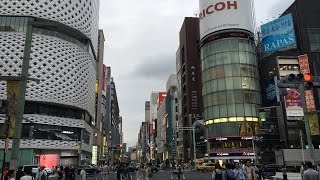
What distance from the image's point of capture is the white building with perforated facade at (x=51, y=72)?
8231 centimetres

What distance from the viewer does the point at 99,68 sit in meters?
138

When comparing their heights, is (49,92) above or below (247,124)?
above

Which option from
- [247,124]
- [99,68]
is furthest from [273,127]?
[99,68]

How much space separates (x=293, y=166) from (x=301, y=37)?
134 ft

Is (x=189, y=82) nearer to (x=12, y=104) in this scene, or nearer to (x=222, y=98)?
(x=222, y=98)

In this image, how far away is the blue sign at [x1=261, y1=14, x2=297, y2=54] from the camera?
8425cm

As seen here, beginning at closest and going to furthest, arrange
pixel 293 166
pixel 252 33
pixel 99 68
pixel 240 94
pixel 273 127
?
pixel 293 166 → pixel 273 127 → pixel 240 94 → pixel 252 33 → pixel 99 68

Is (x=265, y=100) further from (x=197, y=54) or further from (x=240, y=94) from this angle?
(x=197, y=54)

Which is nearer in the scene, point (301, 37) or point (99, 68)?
point (301, 37)

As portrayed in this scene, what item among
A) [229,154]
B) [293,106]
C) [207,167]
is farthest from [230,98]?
[207,167]

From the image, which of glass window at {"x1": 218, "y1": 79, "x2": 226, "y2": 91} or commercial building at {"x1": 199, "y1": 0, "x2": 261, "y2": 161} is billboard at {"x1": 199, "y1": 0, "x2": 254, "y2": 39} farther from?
glass window at {"x1": 218, "y1": 79, "x2": 226, "y2": 91}

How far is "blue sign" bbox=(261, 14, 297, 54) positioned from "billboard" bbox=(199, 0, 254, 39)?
228 inches

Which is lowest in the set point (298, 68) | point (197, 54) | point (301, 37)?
point (298, 68)

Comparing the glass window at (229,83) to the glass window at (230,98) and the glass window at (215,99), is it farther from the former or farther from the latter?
the glass window at (215,99)
